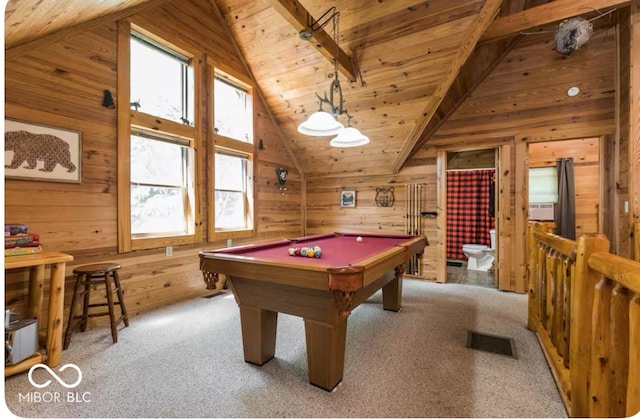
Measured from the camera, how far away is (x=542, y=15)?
2.97 meters

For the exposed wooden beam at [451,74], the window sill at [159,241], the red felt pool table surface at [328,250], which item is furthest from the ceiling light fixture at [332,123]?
the window sill at [159,241]

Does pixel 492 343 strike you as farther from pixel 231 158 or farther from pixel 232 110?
Answer: pixel 232 110

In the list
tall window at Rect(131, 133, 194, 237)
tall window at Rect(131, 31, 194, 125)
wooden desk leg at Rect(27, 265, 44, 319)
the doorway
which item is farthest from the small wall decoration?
wooden desk leg at Rect(27, 265, 44, 319)

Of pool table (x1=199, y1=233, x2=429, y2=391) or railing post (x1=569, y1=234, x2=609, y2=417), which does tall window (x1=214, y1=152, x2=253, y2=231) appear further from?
railing post (x1=569, y1=234, x2=609, y2=417)

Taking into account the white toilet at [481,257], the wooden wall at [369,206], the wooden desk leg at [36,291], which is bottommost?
the white toilet at [481,257]

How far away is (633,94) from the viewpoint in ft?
9.42

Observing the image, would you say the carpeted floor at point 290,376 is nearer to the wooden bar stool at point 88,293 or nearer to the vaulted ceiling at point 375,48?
the wooden bar stool at point 88,293

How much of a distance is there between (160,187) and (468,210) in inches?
236

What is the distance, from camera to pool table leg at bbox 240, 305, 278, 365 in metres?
1.97

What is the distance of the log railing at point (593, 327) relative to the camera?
954mm

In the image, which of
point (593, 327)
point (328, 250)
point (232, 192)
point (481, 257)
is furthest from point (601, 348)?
point (481, 257)

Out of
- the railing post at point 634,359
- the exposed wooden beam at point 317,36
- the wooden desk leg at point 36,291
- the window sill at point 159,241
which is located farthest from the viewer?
the window sill at point 159,241

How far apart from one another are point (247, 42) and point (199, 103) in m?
1.19

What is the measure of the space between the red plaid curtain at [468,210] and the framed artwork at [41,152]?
21.1 feet
